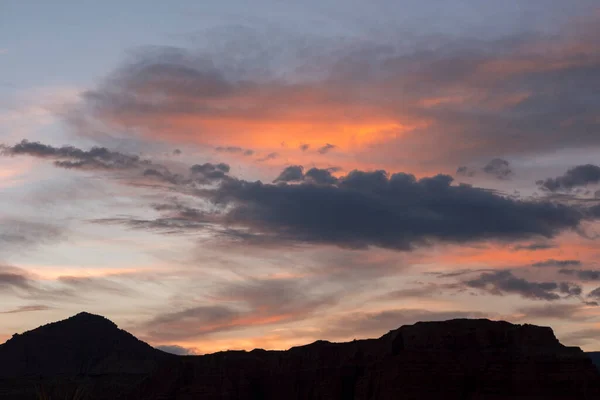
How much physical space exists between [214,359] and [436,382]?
6255cm

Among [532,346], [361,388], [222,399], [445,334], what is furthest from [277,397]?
[532,346]

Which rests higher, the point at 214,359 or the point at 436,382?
the point at 214,359

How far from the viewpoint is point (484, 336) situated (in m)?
130

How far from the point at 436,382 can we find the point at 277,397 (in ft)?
144

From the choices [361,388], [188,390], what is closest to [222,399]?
[188,390]

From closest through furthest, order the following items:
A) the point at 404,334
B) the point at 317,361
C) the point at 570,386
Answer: the point at 570,386 → the point at 404,334 → the point at 317,361

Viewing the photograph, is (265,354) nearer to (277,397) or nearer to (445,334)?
(277,397)

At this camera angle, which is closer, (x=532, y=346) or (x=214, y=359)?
(x=532, y=346)

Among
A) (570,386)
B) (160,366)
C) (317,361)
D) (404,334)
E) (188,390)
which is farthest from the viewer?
(160,366)

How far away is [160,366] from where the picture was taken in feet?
625

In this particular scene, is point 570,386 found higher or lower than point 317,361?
lower

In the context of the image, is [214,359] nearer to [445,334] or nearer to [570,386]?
[445,334]

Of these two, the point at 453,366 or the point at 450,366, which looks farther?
the point at 450,366

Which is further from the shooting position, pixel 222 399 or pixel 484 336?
pixel 222 399
